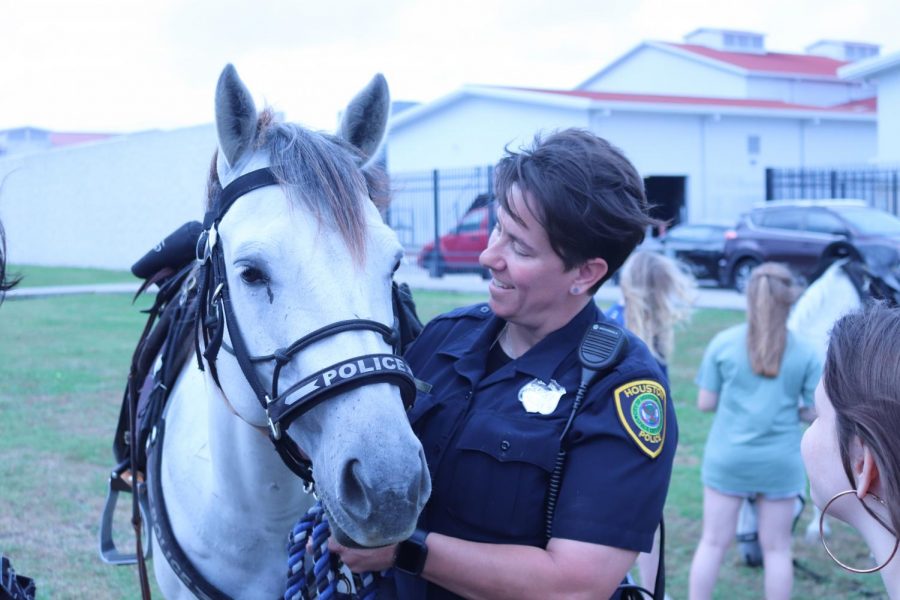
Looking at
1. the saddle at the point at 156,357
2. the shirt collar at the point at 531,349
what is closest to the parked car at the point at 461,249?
the saddle at the point at 156,357

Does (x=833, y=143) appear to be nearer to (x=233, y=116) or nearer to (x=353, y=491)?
(x=233, y=116)

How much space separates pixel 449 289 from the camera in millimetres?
17859

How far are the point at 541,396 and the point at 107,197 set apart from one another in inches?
1012

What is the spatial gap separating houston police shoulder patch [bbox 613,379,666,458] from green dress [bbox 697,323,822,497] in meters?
2.68

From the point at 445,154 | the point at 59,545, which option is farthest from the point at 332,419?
the point at 445,154

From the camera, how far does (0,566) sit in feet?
6.52

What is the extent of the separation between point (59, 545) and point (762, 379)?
13.5ft

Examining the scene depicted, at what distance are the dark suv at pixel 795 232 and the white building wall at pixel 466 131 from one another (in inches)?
320

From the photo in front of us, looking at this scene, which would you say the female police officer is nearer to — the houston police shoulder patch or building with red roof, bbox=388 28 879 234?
the houston police shoulder patch

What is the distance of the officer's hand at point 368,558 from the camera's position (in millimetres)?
1795

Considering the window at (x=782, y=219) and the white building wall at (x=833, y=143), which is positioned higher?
the white building wall at (x=833, y=143)

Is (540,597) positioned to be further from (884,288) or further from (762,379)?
(884,288)

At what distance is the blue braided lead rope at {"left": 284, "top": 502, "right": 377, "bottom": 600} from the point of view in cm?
201

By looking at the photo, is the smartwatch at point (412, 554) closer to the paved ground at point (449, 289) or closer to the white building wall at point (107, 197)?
the paved ground at point (449, 289)
